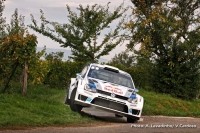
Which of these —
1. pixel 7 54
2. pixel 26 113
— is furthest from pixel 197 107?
pixel 26 113

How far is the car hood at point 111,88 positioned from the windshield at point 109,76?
72 cm

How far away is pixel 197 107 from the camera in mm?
27969

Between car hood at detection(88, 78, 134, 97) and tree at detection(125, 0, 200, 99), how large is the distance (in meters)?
16.4

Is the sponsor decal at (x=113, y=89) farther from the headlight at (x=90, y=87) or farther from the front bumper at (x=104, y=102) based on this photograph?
the headlight at (x=90, y=87)

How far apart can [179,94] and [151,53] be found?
13.7 feet

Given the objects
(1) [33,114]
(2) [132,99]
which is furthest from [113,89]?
(1) [33,114]

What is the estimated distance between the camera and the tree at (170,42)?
1209 inches

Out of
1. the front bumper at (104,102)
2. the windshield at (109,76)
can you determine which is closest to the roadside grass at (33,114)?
the front bumper at (104,102)

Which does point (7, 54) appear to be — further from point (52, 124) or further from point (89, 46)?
point (89, 46)

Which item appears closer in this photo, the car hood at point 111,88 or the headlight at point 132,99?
the car hood at point 111,88

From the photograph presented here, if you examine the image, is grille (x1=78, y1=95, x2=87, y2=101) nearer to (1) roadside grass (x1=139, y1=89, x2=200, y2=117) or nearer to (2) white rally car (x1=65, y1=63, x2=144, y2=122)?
(2) white rally car (x1=65, y1=63, x2=144, y2=122)

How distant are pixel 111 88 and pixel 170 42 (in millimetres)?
18762

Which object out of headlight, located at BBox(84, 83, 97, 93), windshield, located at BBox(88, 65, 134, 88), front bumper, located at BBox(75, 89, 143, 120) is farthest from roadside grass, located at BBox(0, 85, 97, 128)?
windshield, located at BBox(88, 65, 134, 88)

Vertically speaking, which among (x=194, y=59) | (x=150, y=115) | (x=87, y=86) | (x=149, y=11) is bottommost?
(x=150, y=115)
